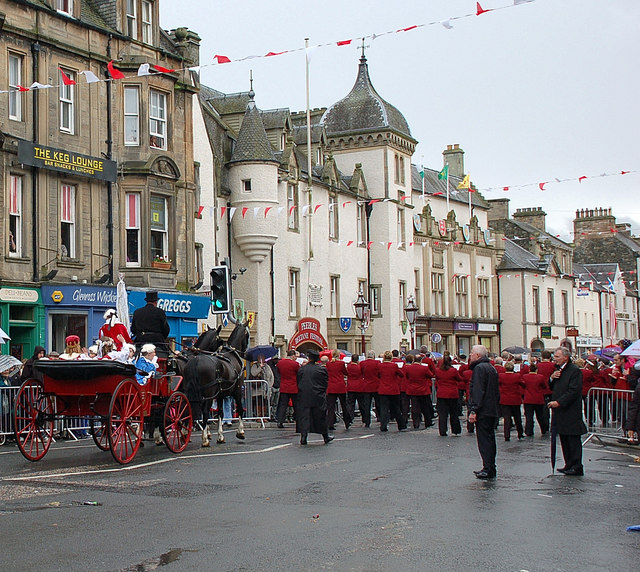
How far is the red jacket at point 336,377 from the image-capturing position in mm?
22797

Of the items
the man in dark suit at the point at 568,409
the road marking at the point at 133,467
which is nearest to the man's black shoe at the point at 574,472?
the man in dark suit at the point at 568,409

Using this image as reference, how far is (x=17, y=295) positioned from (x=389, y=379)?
10.7m

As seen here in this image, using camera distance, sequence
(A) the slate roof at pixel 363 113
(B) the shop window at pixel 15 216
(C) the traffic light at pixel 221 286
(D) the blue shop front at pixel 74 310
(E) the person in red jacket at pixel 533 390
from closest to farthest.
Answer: (E) the person in red jacket at pixel 533 390, (C) the traffic light at pixel 221 286, (B) the shop window at pixel 15 216, (D) the blue shop front at pixel 74 310, (A) the slate roof at pixel 363 113

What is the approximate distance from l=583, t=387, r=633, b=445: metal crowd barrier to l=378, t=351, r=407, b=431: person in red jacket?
423 cm

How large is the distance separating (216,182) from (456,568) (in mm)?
30808

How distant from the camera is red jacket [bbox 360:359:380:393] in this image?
22797 millimetres

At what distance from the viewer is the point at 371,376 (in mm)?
22828

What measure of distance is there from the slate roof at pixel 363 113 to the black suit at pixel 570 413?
3704 cm

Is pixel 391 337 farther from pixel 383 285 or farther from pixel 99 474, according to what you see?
pixel 99 474

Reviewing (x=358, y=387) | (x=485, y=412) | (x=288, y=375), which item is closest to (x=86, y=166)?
(x=288, y=375)

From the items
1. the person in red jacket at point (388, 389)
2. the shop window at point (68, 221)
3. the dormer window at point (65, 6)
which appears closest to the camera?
the person in red jacket at point (388, 389)

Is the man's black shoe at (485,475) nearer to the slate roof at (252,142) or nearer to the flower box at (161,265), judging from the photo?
the flower box at (161,265)

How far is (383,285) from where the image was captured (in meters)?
49.8

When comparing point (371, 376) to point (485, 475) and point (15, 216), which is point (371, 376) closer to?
point (485, 475)
